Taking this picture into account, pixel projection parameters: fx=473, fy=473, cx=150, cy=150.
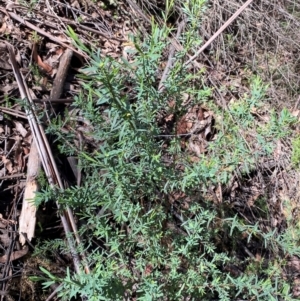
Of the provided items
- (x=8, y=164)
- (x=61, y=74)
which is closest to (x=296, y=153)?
(x=61, y=74)

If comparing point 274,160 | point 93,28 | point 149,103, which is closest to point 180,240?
point 149,103

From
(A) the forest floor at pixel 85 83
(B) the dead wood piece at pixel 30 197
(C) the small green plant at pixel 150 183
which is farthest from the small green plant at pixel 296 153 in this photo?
(B) the dead wood piece at pixel 30 197

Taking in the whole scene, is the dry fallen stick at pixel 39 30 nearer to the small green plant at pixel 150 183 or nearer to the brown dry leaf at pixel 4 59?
the brown dry leaf at pixel 4 59

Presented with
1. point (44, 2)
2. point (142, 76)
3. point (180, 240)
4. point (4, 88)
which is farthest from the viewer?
point (44, 2)

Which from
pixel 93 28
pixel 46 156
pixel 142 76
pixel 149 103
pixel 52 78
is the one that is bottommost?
pixel 46 156

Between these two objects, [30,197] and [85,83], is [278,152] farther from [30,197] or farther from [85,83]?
[30,197]

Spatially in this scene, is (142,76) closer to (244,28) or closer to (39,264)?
(39,264)

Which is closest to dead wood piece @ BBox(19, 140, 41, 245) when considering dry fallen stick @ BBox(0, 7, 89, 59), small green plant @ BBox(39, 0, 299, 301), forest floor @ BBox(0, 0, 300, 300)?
forest floor @ BBox(0, 0, 300, 300)

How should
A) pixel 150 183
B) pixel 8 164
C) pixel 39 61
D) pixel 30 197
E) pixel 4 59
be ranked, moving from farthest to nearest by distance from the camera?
1. pixel 39 61
2. pixel 4 59
3. pixel 8 164
4. pixel 30 197
5. pixel 150 183

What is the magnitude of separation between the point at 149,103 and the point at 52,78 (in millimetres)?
1383

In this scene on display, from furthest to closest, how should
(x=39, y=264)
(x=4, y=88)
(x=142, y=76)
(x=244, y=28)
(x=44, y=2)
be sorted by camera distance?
(x=244, y=28), (x=44, y=2), (x=4, y=88), (x=39, y=264), (x=142, y=76)

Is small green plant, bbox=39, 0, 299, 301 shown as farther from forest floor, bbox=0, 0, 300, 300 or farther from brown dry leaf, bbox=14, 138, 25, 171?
brown dry leaf, bbox=14, 138, 25, 171

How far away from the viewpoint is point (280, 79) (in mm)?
3598

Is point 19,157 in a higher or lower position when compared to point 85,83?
lower
